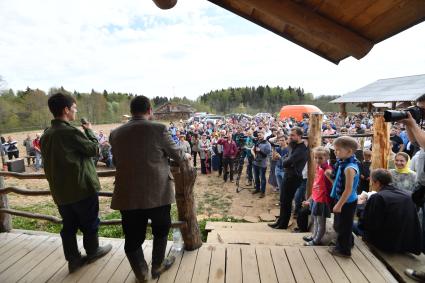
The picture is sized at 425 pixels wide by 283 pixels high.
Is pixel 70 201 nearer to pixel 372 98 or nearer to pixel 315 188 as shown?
pixel 315 188

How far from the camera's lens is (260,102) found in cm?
7138

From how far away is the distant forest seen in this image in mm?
38875

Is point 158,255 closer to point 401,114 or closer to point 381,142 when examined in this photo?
point 401,114

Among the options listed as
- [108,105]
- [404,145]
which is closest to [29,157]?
[404,145]

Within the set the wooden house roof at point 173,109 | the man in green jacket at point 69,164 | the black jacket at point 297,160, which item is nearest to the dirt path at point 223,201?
the black jacket at point 297,160

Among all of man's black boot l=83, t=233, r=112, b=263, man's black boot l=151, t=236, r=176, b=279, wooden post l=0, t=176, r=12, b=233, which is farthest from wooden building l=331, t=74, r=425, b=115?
wooden post l=0, t=176, r=12, b=233

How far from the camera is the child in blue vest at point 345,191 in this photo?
259 cm

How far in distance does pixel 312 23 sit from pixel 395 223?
7.02 ft

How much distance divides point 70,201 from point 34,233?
1.60 meters

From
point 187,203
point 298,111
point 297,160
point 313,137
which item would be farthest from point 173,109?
point 187,203

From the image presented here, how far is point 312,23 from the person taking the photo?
2.24m

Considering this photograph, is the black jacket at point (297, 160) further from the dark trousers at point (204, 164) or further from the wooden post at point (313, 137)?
the dark trousers at point (204, 164)

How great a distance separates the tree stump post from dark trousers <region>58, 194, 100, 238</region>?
4.65 m

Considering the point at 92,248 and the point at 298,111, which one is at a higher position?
the point at 298,111
